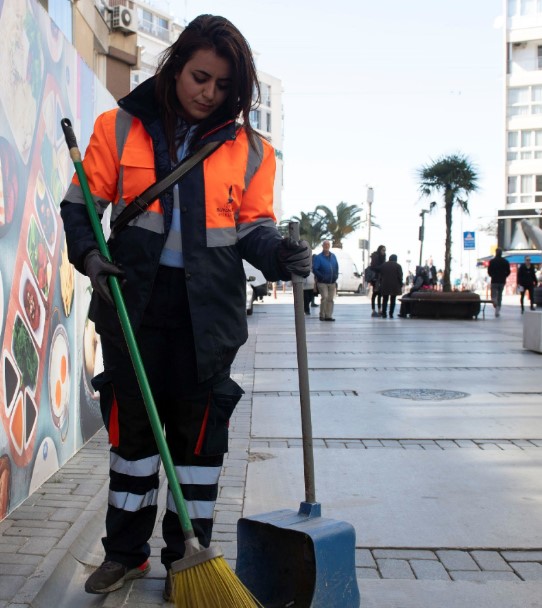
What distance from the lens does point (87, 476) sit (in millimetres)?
4715

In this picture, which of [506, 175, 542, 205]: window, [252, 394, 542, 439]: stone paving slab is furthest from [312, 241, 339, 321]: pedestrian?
[506, 175, 542, 205]: window

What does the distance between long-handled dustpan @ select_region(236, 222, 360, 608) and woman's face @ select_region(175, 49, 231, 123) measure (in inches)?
20.1

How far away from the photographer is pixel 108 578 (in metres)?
3.17

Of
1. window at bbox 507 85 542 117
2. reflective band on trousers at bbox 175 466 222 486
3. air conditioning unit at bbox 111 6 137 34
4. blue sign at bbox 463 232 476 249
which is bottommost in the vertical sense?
reflective band on trousers at bbox 175 466 222 486

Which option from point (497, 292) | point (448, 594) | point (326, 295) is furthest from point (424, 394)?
point (497, 292)

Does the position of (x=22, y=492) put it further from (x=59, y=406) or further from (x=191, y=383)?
(x=191, y=383)

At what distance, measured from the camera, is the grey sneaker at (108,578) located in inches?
124

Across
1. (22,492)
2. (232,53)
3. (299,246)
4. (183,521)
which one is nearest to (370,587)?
(183,521)

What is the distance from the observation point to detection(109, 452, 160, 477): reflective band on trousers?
320cm

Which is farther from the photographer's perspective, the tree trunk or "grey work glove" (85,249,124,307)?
the tree trunk

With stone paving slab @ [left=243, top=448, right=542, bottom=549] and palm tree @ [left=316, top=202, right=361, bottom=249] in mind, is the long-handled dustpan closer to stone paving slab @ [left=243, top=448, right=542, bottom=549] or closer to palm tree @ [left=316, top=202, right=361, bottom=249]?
stone paving slab @ [left=243, top=448, right=542, bottom=549]

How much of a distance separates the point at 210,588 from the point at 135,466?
2.32 ft

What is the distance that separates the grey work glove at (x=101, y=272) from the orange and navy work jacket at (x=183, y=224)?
0.08 meters

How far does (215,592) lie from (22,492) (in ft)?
5.70
